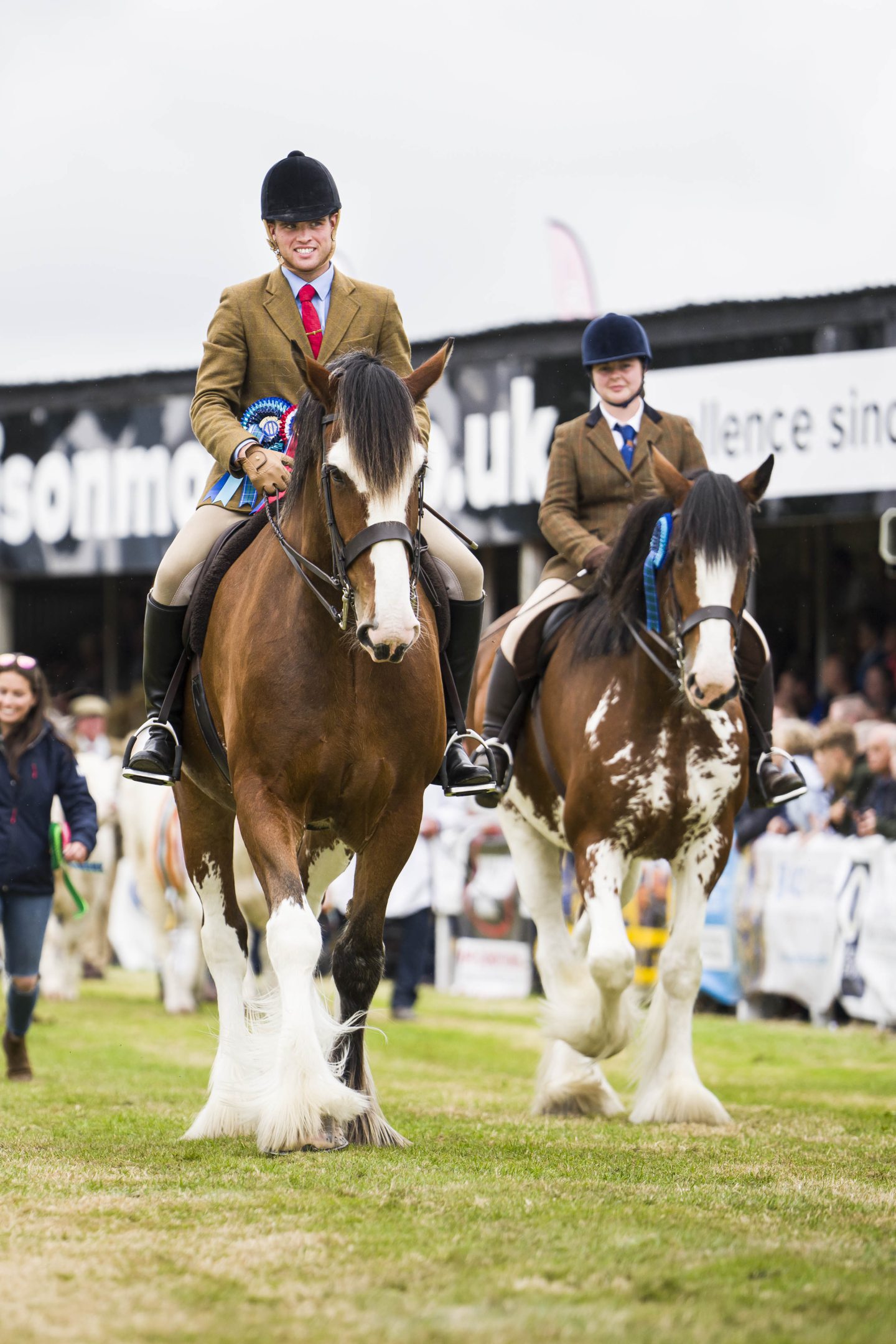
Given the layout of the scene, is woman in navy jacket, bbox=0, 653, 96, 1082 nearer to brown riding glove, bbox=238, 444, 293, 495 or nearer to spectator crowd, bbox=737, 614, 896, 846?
brown riding glove, bbox=238, 444, 293, 495

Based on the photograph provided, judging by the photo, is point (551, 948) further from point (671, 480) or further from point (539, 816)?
point (671, 480)

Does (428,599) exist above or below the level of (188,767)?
above

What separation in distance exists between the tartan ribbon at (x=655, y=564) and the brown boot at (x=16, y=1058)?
14.2 ft

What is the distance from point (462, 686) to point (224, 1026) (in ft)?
5.58

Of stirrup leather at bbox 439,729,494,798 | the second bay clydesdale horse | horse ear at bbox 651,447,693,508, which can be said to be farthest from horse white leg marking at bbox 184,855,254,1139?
horse ear at bbox 651,447,693,508

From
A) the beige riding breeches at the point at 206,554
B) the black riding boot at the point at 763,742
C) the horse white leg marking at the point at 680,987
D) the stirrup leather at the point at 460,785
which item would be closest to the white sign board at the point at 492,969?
the black riding boot at the point at 763,742

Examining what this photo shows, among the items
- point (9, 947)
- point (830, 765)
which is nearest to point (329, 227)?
point (9, 947)

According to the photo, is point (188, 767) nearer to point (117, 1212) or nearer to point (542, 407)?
point (117, 1212)

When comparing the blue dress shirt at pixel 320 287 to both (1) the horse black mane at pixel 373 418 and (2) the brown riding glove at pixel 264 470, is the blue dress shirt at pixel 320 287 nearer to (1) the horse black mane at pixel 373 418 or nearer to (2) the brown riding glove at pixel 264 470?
(2) the brown riding glove at pixel 264 470

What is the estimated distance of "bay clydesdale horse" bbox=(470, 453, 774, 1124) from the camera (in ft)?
24.8

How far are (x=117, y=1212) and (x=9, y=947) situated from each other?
523 centimetres

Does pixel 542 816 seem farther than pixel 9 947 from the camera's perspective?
No

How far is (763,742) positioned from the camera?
8555 mm

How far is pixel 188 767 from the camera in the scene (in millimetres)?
7410
